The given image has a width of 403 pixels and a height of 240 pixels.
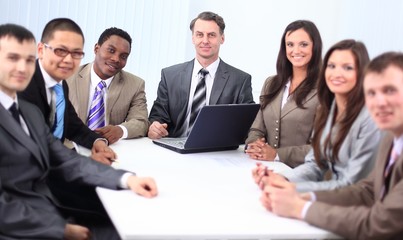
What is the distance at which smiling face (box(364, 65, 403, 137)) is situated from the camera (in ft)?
5.60

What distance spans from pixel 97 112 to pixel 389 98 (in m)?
2.07

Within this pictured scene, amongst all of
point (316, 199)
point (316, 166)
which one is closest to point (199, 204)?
point (316, 199)

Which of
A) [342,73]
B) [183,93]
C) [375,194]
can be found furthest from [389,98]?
[183,93]

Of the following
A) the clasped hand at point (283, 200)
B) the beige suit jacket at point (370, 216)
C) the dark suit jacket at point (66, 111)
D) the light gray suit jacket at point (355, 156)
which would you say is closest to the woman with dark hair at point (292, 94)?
the light gray suit jacket at point (355, 156)

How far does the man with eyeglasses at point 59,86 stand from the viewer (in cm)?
224

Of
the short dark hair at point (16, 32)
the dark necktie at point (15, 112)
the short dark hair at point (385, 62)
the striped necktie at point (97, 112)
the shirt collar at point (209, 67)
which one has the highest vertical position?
the short dark hair at point (385, 62)

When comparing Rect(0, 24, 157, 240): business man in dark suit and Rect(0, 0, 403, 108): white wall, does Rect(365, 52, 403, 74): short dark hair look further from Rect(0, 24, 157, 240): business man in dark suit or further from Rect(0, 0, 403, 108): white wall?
Rect(0, 0, 403, 108): white wall

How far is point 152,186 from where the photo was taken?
6.09ft

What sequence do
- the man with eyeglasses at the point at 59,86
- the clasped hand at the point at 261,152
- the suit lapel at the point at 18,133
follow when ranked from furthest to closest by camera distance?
the clasped hand at the point at 261,152 → the man with eyeglasses at the point at 59,86 → the suit lapel at the point at 18,133

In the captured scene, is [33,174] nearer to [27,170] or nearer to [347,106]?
[27,170]

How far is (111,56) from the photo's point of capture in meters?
3.37

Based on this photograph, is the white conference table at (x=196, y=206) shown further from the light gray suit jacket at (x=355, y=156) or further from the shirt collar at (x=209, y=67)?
the shirt collar at (x=209, y=67)

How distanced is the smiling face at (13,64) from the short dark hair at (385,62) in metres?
1.33

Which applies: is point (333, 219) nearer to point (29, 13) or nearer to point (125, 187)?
point (125, 187)
